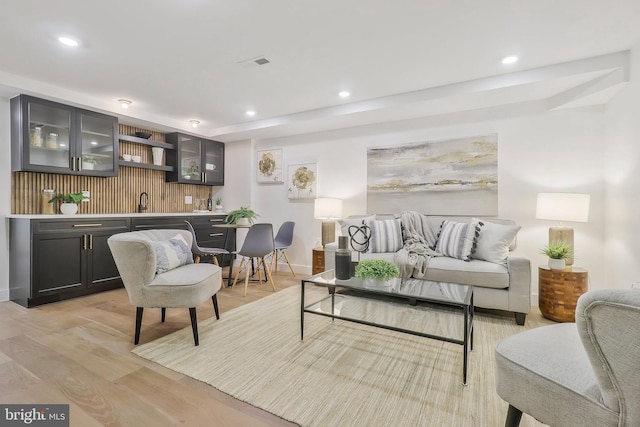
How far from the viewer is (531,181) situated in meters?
3.34

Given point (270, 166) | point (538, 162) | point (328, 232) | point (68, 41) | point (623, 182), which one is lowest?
point (328, 232)

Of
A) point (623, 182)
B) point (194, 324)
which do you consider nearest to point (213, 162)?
point (194, 324)

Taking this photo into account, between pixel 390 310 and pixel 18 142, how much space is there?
4.20m

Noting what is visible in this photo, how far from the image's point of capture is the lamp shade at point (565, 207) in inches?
110

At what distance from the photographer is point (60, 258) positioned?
3.24m

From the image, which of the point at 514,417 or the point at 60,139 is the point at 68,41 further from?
the point at 514,417

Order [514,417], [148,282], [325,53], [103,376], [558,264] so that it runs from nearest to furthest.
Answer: [514,417] < [103,376] < [148,282] < [325,53] < [558,264]

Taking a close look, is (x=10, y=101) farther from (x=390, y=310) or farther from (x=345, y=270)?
(x=390, y=310)

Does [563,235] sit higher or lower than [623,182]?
lower

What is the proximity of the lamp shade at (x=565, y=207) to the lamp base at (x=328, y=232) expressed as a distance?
7.58 ft

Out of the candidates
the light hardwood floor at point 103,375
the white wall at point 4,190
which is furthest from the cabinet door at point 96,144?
the light hardwood floor at point 103,375

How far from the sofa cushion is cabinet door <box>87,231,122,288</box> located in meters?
3.66

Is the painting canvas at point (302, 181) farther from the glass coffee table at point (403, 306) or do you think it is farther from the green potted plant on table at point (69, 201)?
the green potted plant on table at point (69, 201)

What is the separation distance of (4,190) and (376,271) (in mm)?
4011
